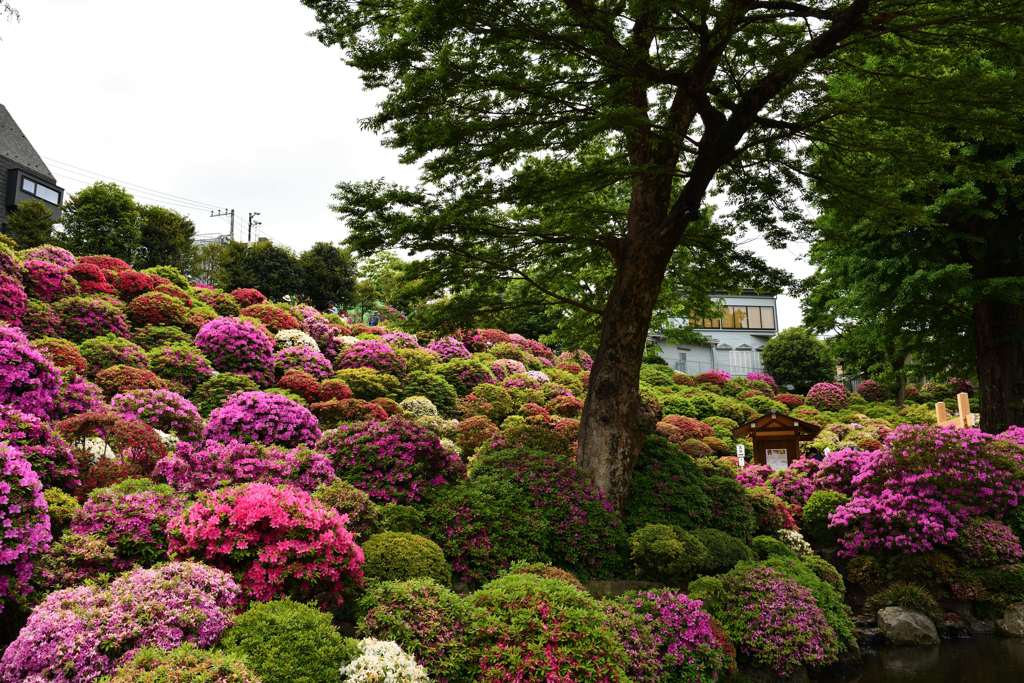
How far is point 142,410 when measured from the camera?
32.1 feet

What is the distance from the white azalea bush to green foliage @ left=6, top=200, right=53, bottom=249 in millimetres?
30837

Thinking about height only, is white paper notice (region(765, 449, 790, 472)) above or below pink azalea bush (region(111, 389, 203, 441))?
below

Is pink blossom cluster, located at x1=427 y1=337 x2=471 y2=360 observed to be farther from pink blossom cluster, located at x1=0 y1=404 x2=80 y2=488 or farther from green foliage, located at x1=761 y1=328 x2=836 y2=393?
green foliage, located at x1=761 y1=328 x2=836 y2=393

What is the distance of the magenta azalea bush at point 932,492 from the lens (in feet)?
35.6

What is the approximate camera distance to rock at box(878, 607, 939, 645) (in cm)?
948

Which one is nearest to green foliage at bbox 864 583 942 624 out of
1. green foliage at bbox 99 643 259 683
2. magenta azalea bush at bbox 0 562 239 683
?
magenta azalea bush at bbox 0 562 239 683

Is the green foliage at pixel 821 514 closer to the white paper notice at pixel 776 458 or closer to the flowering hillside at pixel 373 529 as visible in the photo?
the flowering hillside at pixel 373 529

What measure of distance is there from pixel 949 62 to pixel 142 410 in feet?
40.4

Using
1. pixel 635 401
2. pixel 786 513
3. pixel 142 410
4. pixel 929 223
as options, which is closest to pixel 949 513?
pixel 786 513

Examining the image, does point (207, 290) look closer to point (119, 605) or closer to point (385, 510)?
point (385, 510)

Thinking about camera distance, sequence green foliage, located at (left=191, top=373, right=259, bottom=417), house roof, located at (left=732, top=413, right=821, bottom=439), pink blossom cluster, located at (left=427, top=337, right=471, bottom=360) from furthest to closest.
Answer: pink blossom cluster, located at (left=427, top=337, right=471, bottom=360) < house roof, located at (left=732, top=413, right=821, bottom=439) < green foliage, located at (left=191, top=373, right=259, bottom=417)

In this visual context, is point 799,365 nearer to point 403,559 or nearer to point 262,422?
point 262,422

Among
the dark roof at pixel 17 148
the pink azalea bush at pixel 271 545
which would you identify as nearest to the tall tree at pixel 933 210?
the pink azalea bush at pixel 271 545

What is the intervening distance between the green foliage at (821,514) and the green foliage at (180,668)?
11047 mm
